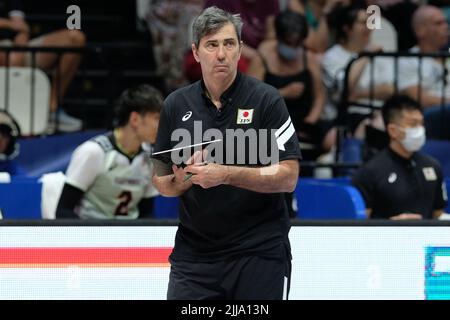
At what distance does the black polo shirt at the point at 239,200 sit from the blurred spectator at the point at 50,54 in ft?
18.0

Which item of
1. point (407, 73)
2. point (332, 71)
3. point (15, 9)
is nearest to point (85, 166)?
point (15, 9)

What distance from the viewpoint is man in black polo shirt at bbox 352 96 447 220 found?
8531 millimetres

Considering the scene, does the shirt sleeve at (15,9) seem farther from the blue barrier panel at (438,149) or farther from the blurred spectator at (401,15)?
the blue barrier panel at (438,149)

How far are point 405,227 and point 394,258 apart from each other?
8.0 inches

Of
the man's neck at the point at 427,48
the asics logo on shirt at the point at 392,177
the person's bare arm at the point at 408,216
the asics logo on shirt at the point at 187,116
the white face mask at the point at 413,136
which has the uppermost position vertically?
the asics logo on shirt at the point at 187,116

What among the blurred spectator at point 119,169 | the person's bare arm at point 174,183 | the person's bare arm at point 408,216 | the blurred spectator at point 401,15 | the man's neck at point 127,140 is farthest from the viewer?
the blurred spectator at point 401,15

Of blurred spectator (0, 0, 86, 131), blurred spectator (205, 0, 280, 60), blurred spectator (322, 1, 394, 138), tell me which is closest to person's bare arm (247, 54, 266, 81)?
blurred spectator (205, 0, 280, 60)

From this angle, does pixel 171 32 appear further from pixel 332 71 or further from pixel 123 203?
pixel 123 203

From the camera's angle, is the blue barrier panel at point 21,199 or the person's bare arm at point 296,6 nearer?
the blue barrier panel at point 21,199

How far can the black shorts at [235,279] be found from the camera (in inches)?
204

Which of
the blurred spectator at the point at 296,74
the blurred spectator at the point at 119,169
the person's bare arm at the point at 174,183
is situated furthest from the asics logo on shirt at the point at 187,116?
the blurred spectator at the point at 296,74

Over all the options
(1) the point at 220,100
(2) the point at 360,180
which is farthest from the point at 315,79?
(1) the point at 220,100

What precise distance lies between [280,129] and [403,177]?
3.61 m

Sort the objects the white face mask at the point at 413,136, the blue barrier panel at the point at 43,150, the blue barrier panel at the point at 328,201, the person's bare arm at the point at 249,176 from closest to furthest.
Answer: the person's bare arm at the point at 249,176 < the blue barrier panel at the point at 328,201 < the white face mask at the point at 413,136 < the blue barrier panel at the point at 43,150
